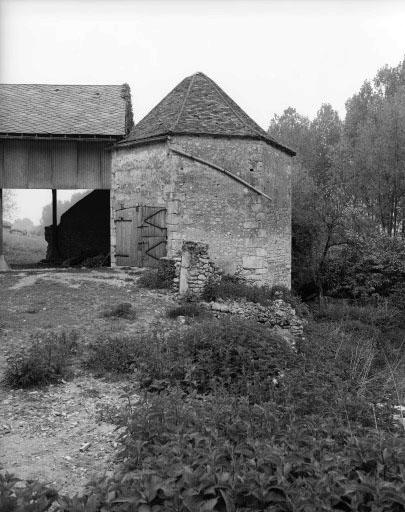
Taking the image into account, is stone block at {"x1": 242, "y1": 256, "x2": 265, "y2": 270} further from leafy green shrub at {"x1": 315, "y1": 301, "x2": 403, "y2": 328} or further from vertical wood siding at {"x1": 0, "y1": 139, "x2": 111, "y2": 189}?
vertical wood siding at {"x1": 0, "y1": 139, "x2": 111, "y2": 189}

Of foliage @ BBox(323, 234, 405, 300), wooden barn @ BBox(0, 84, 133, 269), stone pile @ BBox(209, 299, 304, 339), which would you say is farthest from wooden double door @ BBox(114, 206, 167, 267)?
foliage @ BBox(323, 234, 405, 300)

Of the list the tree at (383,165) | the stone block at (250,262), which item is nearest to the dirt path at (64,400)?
the stone block at (250,262)

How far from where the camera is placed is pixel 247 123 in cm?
1658

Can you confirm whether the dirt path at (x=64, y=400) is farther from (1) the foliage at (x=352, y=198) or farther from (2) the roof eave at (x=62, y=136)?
(1) the foliage at (x=352, y=198)

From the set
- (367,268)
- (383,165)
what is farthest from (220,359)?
(383,165)

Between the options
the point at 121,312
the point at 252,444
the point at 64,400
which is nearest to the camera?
the point at 252,444

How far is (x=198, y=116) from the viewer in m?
16.2

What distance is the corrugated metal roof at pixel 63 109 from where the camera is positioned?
17.2 meters

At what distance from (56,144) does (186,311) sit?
33.2 ft

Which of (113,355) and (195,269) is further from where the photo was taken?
(195,269)

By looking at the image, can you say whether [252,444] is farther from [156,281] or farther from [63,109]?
[63,109]

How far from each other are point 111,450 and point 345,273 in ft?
58.4

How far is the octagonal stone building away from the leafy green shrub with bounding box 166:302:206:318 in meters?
4.26

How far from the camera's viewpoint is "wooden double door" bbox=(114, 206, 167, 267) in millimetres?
15711
